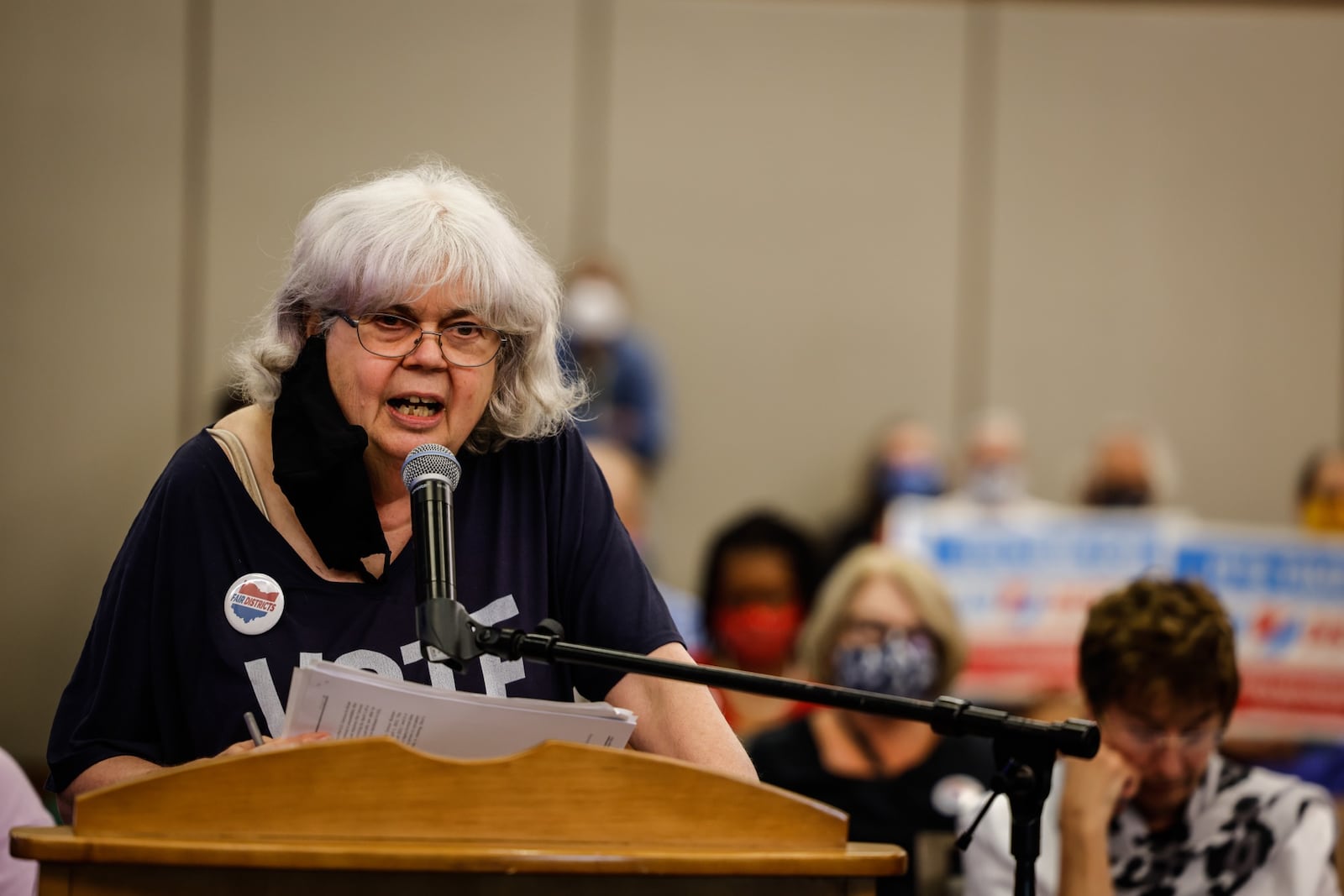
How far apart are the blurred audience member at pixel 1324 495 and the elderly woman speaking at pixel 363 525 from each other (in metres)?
4.61

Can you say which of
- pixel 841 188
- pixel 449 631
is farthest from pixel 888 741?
pixel 841 188

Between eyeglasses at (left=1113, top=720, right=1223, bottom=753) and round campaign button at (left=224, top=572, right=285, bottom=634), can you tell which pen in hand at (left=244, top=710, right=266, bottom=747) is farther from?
eyeglasses at (left=1113, top=720, right=1223, bottom=753)

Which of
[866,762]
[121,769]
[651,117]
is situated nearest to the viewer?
[121,769]

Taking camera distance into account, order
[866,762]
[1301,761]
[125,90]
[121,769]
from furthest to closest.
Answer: [125,90] < [1301,761] < [866,762] < [121,769]

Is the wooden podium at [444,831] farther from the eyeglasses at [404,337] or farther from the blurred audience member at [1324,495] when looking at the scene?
the blurred audience member at [1324,495]

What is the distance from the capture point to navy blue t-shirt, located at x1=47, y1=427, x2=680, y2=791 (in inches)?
69.4

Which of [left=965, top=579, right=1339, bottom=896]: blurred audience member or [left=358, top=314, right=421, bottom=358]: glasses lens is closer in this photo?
[left=358, top=314, right=421, bottom=358]: glasses lens

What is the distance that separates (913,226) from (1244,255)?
163 centimetres

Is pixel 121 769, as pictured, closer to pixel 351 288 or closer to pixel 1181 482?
pixel 351 288

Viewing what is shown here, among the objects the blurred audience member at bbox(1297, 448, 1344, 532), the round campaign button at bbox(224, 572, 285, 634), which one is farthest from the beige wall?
the round campaign button at bbox(224, 572, 285, 634)

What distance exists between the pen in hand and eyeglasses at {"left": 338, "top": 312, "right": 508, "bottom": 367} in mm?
449

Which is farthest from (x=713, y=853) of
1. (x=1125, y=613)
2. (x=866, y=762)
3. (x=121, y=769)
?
(x=866, y=762)

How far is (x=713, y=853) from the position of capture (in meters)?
1.40

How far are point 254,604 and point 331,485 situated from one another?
17 cm
